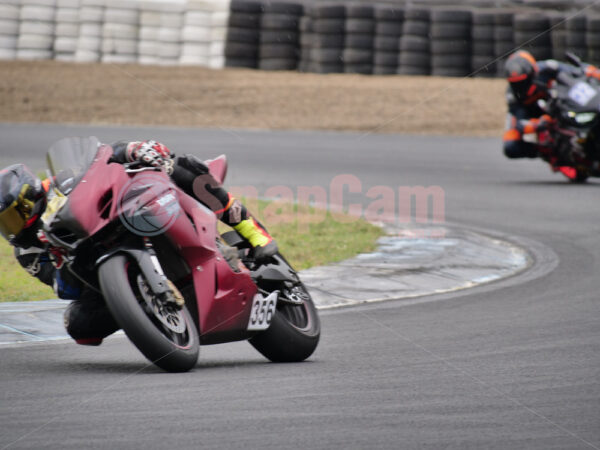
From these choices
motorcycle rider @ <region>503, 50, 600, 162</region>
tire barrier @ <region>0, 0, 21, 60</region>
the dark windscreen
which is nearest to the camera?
the dark windscreen

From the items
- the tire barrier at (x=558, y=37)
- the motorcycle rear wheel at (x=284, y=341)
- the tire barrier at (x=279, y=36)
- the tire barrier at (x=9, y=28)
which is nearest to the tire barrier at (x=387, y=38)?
the tire barrier at (x=279, y=36)

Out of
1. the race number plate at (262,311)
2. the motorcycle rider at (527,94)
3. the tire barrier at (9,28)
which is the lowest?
the race number plate at (262,311)

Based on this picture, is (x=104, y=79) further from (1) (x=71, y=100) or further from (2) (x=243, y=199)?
(2) (x=243, y=199)

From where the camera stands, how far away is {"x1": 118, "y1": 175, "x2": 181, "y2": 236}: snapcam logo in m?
4.62

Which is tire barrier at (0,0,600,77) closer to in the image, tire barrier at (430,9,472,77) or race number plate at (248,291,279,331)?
tire barrier at (430,9,472,77)

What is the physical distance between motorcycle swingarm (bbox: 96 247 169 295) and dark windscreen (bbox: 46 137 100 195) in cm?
36

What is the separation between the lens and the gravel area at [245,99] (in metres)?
20.0

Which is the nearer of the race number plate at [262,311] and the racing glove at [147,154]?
the racing glove at [147,154]

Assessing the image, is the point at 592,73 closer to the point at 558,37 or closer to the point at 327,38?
the point at 558,37

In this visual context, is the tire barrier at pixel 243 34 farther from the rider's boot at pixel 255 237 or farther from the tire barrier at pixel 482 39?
the rider's boot at pixel 255 237

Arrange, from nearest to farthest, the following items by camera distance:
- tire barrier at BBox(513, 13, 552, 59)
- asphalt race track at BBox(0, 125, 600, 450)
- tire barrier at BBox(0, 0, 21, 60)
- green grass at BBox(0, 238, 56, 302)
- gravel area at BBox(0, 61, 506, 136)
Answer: asphalt race track at BBox(0, 125, 600, 450) < green grass at BBox(0, 238, 56, 302) < gravel area at BBox(0, 61, 506, 136) < tire barrier at BBox(513, 13, 552, 59) < tire barrier at BBox(0, 0, 21, 60)

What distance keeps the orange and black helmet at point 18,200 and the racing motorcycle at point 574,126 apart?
9340mm

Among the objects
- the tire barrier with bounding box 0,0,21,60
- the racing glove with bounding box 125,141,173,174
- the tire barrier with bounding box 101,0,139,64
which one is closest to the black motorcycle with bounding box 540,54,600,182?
the racing glove with bounding box 125,141,173,174

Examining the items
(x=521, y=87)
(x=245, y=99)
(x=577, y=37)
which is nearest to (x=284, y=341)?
(x=521, y=87)
